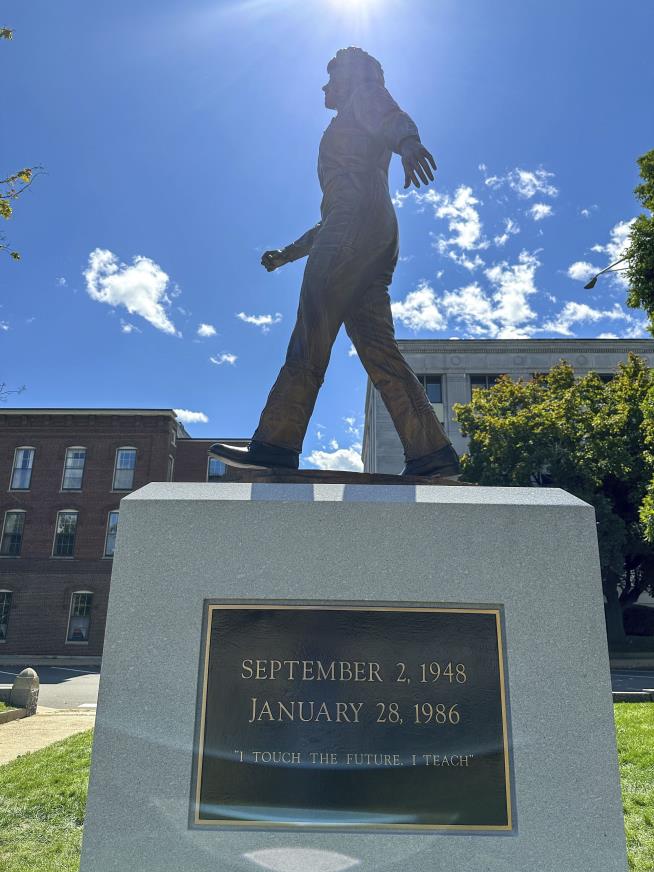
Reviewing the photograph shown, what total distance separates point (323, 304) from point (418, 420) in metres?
0.99

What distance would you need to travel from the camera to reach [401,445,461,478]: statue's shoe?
13.7ft

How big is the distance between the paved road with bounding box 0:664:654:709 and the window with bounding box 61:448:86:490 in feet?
31.2

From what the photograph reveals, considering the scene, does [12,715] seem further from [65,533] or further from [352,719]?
[65,533]

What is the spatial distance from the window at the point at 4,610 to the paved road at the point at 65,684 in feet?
10.3

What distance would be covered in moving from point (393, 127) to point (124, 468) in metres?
31.8

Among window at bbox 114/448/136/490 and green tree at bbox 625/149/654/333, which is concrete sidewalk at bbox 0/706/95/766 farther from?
window at bbox 114/448/136/490

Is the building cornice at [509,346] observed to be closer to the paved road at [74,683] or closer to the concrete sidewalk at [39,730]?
the paved road at [74,683]

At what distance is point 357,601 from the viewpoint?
3047mm

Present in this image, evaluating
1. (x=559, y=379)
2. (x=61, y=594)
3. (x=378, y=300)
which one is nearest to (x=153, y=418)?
(x=61, y=594)

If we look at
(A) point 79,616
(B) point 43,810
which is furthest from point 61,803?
(A) point 79,616

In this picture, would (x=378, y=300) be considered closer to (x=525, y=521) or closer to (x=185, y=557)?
(x=525, y=521)

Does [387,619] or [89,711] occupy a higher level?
[387,619]

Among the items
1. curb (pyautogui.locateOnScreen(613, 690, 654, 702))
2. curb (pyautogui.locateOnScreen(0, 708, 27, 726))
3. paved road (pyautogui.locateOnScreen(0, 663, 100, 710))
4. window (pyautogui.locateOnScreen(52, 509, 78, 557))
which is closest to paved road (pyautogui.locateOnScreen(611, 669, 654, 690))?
curb (pyautogui.locateOnScreen(613, 690, 654, 702))

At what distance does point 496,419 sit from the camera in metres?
26.4
